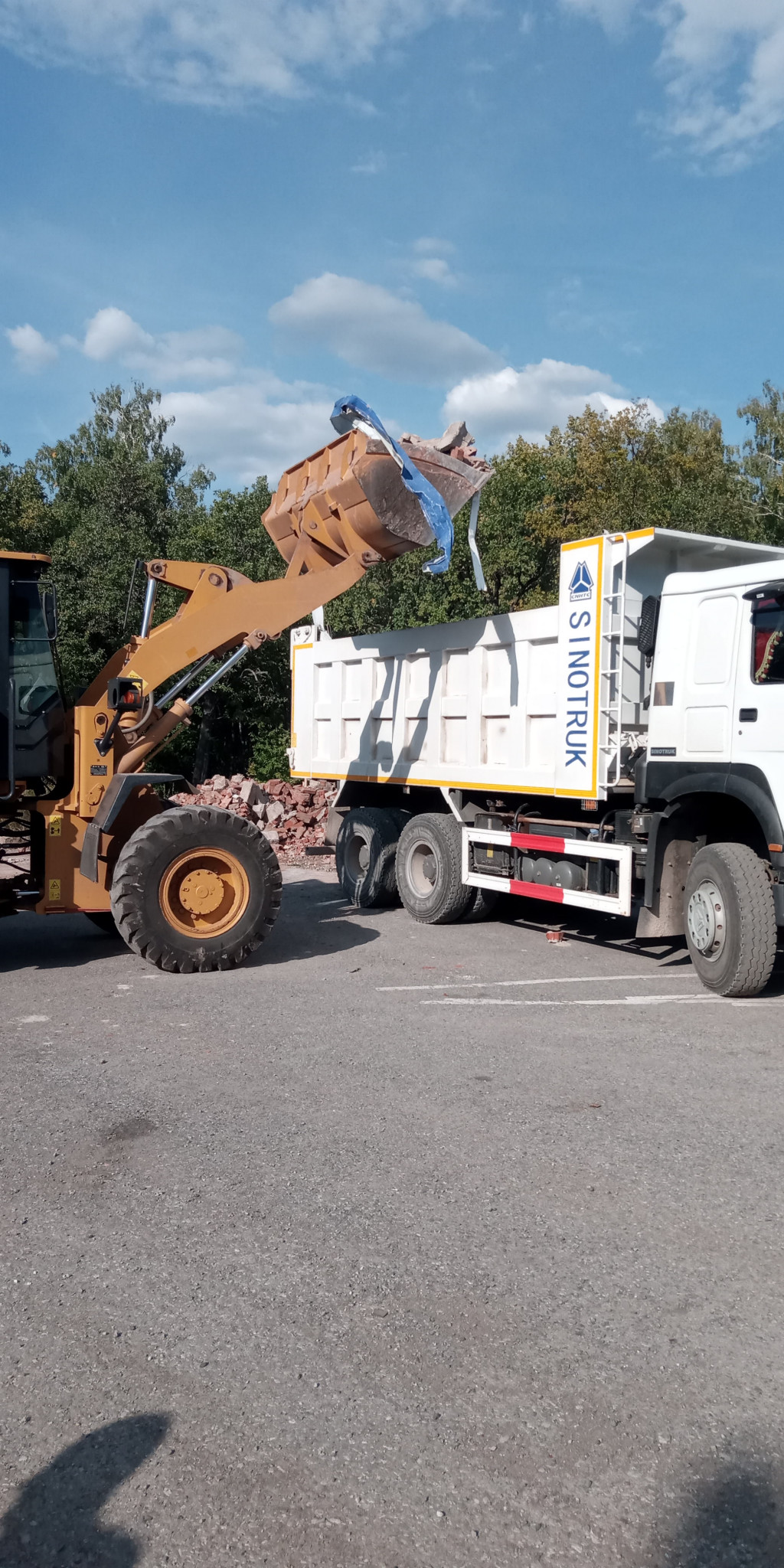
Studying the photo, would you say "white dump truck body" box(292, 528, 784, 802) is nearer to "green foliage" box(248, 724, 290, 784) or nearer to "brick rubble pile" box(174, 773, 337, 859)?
"brick rubble pile" box(174, 773, 337, 859)

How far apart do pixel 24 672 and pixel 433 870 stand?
14.9ft

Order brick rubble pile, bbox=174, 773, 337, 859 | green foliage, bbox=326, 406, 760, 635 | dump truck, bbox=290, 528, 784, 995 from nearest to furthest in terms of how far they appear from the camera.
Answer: dump truck, bbox=290, 528, 784, 995, brick rubble pile, bbox=174, 773, 337, 859, green foliage, bbox=326, 406, 760, 635

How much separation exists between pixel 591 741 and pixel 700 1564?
6.66 meters

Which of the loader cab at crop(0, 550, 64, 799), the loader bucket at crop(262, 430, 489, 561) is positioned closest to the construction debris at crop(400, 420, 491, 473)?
the loader bucket at crop(262, 430, 489, 561)

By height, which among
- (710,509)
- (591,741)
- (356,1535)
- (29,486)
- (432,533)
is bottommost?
(356,1535)

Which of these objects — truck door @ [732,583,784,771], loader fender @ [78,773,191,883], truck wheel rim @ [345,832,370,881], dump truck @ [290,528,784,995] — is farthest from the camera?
truck wheel rim @ [345,832,370,881]

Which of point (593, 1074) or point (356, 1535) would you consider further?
point (593, 1074)

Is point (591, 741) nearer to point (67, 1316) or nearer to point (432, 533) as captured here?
point (432, 533)

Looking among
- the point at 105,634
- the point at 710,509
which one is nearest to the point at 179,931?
the point at 105,634

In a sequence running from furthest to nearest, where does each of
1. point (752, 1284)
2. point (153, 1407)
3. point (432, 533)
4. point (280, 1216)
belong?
point (432, 533) → point (280, 1216) → point (752, 1284) → point (153, 1407)

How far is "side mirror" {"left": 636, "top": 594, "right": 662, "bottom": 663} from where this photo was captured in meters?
8.72

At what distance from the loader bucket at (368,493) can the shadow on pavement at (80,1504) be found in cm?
736

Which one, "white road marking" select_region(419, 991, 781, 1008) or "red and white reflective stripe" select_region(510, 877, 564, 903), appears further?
"red and white reflective stripe" select_region(510, 877, 564, 903)

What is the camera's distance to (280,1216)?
4.13 metres
